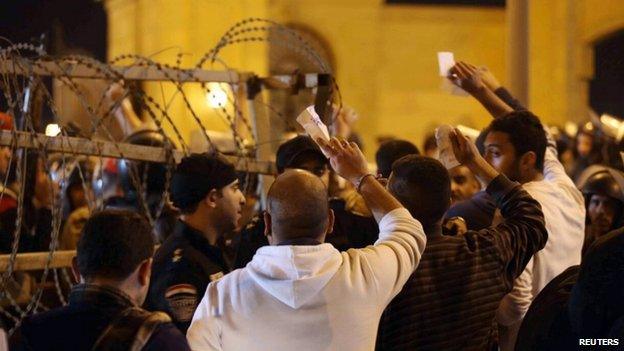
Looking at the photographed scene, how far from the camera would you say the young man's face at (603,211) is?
761 cm

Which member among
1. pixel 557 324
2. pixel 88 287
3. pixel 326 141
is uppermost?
pixel 326 141

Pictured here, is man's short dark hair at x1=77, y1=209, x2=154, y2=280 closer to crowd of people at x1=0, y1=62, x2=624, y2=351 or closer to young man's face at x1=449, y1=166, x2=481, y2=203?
crowd of people at x1=0, y1=62, x2=624, y2=351

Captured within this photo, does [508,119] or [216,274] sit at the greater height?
[508,119]

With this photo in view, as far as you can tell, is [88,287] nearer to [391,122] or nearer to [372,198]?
[372,198]

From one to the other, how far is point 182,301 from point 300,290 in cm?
82

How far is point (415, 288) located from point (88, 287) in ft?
4.50

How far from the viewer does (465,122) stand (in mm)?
31156

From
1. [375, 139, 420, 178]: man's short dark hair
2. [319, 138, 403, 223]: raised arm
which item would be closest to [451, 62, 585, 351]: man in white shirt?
[375, 139, 420, 178]: man's short dark hair

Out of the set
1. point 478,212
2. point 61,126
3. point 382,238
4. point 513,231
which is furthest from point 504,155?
point 61,126

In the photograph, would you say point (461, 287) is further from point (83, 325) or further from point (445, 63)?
point (445, 63)

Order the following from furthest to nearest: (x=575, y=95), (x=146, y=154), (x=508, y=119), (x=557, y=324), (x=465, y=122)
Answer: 1. (x=465, y=122)
2. (x=575, y=95)
3. (x=146, y=154)
4. (x=508, y=119)
5. (x=557, y=324)

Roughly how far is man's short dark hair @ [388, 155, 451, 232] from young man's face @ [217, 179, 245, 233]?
91cm

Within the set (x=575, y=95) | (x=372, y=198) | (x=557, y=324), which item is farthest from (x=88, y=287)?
(x=575, y=95)

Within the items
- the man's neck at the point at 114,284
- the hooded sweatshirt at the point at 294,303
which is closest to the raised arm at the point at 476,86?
the hooded sweatshirt at the point at 294,303
